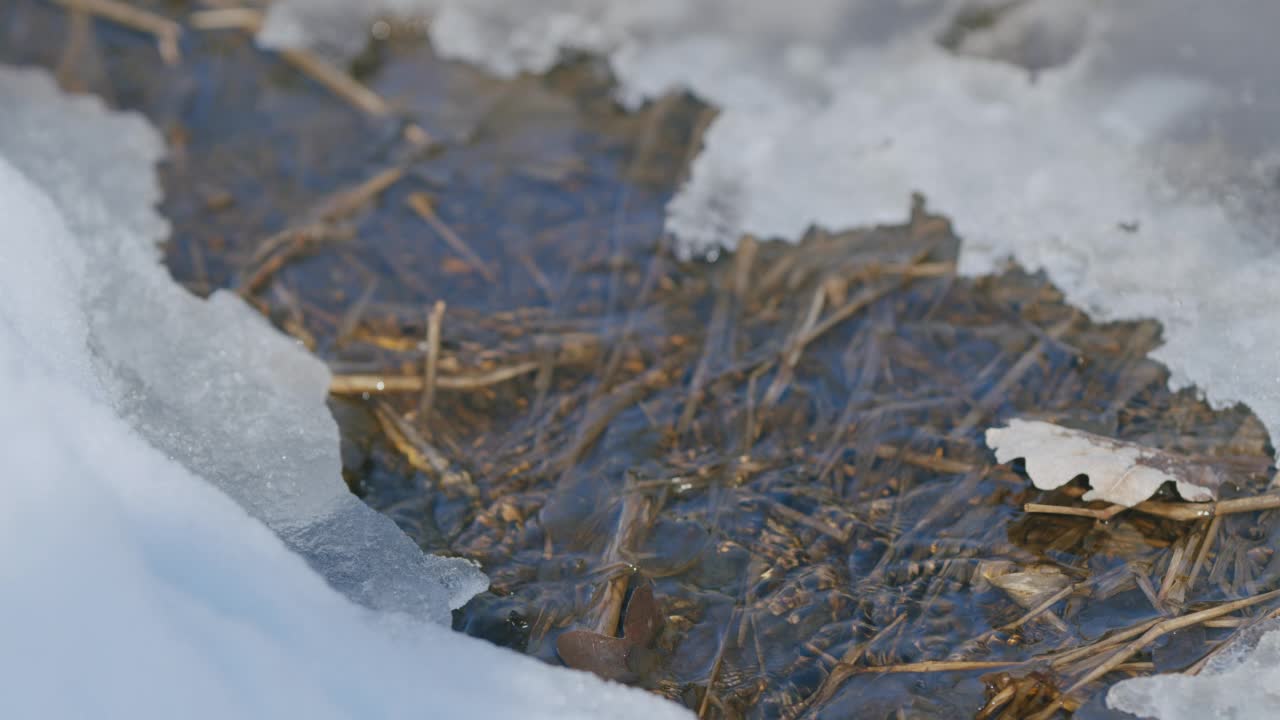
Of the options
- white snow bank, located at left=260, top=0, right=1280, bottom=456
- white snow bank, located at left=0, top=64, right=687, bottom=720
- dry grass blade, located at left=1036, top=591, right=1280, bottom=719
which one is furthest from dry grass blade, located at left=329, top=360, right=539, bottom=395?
dry grass blade, located at left=1036, top=591, right=1280, bottom=719

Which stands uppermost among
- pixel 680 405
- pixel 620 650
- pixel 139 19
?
pixel 139 19

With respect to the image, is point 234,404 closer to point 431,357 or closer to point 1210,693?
point 431,357

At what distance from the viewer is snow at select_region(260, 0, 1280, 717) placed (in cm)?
247

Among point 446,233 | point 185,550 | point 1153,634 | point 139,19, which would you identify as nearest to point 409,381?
point 446,233

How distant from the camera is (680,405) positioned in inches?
93.3

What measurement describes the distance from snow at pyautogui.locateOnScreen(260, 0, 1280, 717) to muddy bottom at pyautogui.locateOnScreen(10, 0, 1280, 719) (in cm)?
9

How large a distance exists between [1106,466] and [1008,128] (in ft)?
3.87

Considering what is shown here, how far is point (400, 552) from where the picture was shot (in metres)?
1.93

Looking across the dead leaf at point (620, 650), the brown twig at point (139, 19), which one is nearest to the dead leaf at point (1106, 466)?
the dead leaf at point (620, 650)

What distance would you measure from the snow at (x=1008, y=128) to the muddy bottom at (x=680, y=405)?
0.28ft

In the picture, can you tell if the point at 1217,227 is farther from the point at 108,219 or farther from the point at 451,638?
the point at 108,219

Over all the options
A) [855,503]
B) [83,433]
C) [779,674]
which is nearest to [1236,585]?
[855,503]

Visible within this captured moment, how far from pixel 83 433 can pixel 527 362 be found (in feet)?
3.21

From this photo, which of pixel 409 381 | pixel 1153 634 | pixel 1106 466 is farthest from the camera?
pixel 409 381
